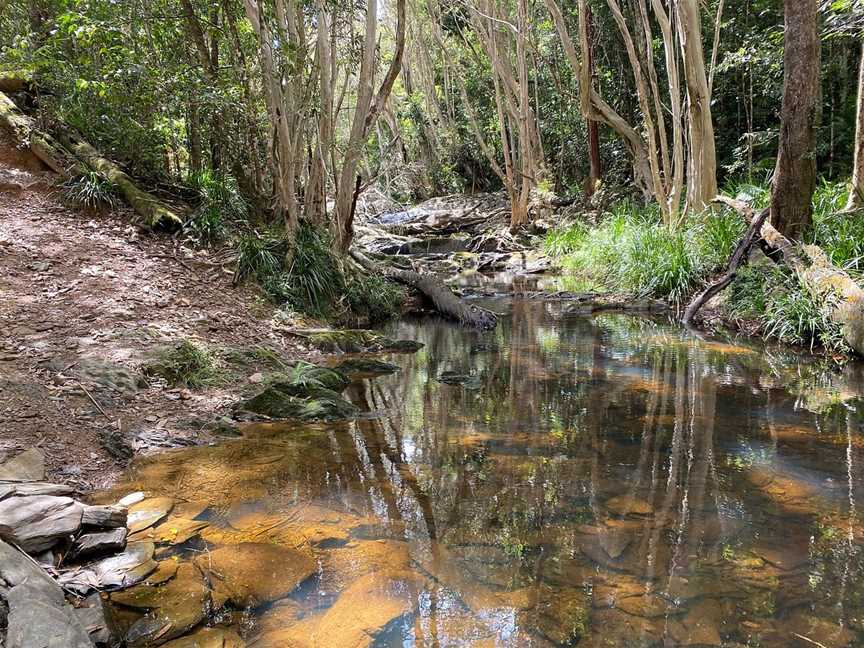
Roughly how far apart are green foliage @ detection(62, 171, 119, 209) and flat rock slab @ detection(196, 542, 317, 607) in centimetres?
722

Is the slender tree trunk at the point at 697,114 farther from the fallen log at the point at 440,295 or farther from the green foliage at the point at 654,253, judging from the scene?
the fallen log at the point at 440,295

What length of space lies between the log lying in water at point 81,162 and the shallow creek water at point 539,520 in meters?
5.05

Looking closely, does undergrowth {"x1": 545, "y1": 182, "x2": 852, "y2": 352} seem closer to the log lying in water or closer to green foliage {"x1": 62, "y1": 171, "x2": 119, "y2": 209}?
the log lying in water

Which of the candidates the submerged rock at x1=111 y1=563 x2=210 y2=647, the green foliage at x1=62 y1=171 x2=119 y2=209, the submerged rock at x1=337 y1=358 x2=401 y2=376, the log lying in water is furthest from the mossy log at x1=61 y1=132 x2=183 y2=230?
the submerged rock at x1=111 y1=563 x2=210 y2=647

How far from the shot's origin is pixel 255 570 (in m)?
2.71

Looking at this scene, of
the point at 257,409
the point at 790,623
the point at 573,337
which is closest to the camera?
the point at 790,623

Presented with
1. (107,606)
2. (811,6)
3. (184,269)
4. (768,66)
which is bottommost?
(107,606)

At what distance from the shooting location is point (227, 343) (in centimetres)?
626

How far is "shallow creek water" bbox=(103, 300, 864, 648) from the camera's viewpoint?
7.67 feet

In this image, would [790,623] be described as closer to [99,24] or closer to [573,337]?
[573,337]

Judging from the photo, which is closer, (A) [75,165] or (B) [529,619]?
(B) [529,619]

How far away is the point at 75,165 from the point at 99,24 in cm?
248

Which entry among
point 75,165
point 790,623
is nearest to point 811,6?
point 790,623

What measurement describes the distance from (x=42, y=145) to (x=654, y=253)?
415 inches
